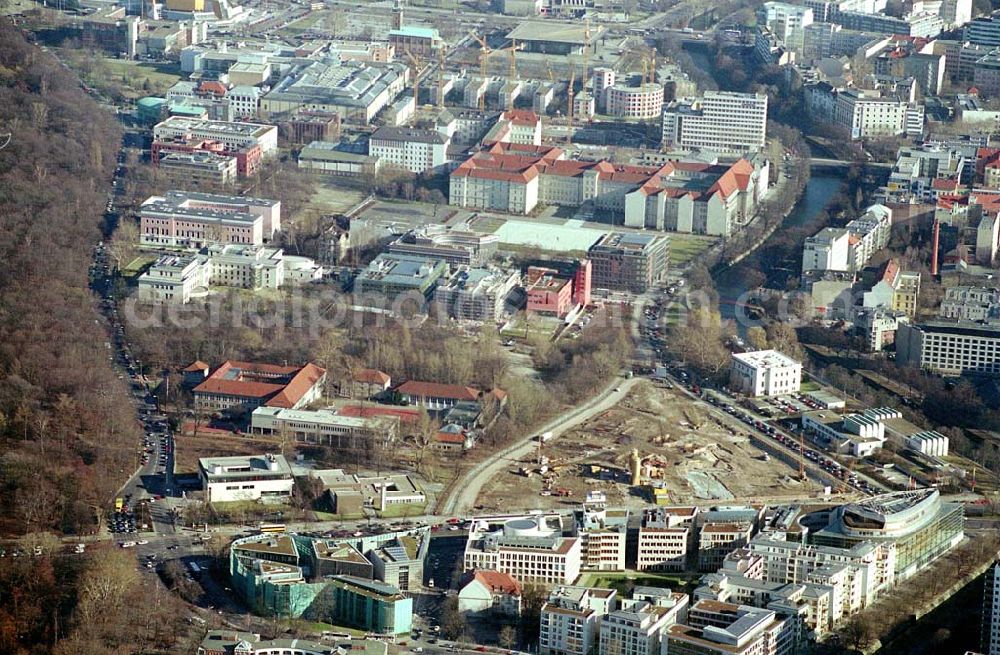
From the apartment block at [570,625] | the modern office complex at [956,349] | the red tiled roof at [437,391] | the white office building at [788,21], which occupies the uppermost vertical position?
the white office building at [788,21]

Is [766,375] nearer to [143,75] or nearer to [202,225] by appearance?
[202,225]

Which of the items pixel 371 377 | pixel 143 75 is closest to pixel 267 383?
pixel 371 377

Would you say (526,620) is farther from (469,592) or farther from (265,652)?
(265,652)

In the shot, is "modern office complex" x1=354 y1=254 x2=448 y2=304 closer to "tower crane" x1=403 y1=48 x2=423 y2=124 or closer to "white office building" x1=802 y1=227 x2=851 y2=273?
"white office building" x1=802 y1=227 x2=851 y2=273

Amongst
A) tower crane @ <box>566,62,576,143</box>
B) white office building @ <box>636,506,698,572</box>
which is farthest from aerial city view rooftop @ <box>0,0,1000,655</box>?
tower crane @ <box>566,62,576,143</box>

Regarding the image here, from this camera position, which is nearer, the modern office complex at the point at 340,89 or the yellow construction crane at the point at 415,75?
the modern office complex at the point at 340,89

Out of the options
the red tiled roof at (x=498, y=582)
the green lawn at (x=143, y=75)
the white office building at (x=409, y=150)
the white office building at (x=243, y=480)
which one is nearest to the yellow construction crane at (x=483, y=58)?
the white office building at (x=409, y=150)

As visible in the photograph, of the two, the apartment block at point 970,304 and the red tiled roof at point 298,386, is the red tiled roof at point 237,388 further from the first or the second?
the apartment block at point 970,304
